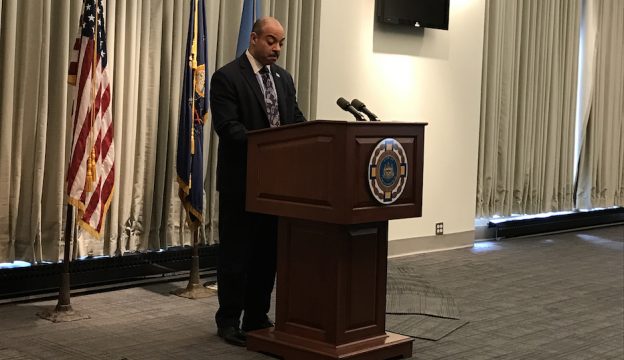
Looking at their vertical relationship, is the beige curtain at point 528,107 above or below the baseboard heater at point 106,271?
above

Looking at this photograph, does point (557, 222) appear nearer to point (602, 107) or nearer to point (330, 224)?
point (602, 107)

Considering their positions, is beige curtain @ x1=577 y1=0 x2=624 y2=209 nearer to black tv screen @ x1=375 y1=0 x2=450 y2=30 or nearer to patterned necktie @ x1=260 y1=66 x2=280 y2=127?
black tv screen @ x1=375 y1=0 x2=450 y2=30

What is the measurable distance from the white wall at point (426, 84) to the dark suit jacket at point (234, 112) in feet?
8.98

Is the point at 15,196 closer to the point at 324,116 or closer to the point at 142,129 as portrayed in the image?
the point at 142,129

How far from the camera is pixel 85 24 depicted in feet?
17.0

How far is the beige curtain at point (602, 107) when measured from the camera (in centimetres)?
1044

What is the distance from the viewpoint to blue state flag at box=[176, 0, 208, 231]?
5.88 meters

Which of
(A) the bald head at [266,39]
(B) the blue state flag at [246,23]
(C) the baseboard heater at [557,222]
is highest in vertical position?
(B) the blue state flag at [246,23]

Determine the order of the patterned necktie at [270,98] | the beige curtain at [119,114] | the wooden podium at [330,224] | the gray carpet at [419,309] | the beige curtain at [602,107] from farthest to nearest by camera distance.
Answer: the beige curtain at [602,107], the beige curtain at [119,114], the gray carpet at [419,309], the patterned necktie at [270,98], the wooden podium at [330,224]

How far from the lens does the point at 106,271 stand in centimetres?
609

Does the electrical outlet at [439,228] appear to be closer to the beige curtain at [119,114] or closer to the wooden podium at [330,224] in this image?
the beige curtain at [119,114]

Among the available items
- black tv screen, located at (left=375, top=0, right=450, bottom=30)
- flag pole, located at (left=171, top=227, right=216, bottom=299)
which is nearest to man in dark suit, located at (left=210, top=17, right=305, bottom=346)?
flag pole, located at (left=171, top=227, right=216, bottom=299)

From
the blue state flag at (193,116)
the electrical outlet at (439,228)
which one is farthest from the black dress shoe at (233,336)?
the electrical outlet at (439,228)

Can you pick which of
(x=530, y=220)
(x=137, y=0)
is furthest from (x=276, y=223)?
(x=530, y=220)
